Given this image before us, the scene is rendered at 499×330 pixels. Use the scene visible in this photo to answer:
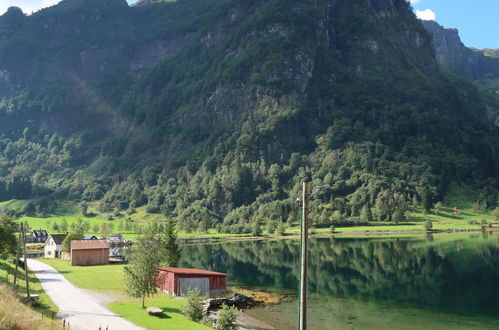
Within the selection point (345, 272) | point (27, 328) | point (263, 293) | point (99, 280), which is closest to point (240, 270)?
point (345, 272)

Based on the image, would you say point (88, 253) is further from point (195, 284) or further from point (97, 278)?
point (195, 284)

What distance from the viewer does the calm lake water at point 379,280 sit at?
6316 cm

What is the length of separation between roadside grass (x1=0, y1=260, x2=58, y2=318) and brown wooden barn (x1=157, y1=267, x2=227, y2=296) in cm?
1695

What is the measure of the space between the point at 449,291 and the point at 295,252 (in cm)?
6780

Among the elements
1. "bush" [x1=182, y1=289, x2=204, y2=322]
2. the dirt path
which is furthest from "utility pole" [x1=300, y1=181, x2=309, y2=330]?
"bush" [x1=182, y1=289, x2=204, y2=322]

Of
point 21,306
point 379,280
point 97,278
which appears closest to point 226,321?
point 21,306

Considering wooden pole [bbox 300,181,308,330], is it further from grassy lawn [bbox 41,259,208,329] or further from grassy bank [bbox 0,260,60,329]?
grassy lawn [bbox 41,259,208,329]

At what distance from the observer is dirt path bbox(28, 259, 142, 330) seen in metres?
45.4

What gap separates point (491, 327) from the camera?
190 ft

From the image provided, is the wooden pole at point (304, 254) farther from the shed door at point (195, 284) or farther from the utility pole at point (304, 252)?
the shed door at point (195, 284)

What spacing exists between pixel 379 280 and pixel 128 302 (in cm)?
5188

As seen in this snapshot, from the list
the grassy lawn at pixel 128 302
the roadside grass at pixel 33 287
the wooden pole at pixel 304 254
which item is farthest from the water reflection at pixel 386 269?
the wooden pole at pixel 304 254

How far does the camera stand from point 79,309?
5331cm

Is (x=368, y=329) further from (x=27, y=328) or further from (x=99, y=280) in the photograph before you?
(x=99, y=280)
